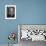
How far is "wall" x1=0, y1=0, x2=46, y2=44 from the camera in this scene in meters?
3.75

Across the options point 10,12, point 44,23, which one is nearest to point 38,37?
point 44,23

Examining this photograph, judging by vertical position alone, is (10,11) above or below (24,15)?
above

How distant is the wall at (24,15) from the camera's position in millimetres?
3754

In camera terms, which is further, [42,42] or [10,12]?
[10,12]

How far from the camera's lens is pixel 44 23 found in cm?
375

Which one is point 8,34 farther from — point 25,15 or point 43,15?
point 43,15

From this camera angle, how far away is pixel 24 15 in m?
3.76

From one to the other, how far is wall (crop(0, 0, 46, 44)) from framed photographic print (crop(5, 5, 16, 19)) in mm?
90

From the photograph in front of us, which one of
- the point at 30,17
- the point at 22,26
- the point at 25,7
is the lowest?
the point at 22,26

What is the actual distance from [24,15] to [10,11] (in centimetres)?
44

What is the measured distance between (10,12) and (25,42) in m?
1.01

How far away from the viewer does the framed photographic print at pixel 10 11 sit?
3.78 meters

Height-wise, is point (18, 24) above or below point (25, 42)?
above

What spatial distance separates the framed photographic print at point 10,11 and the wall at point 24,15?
90mm
